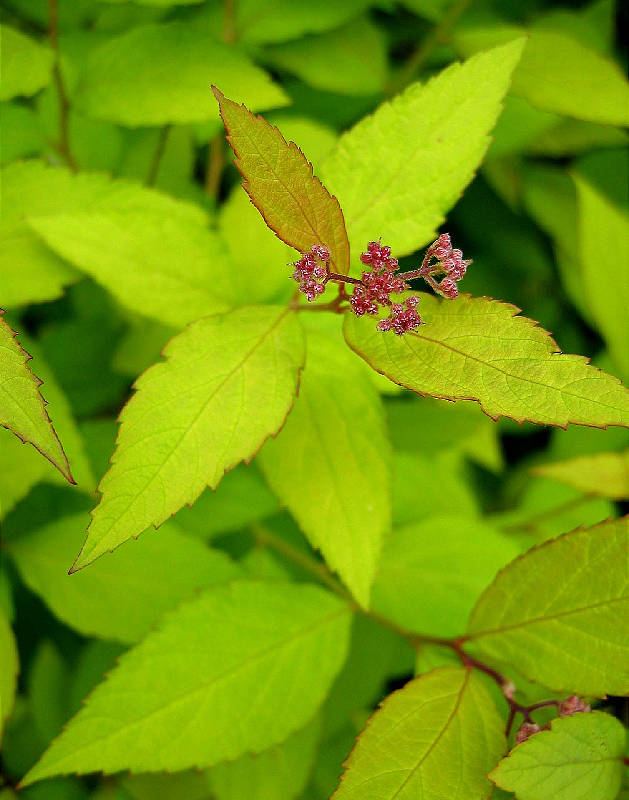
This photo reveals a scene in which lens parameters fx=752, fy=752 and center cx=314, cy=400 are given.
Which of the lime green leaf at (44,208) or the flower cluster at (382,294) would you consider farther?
the lime green leaf at (44,208)

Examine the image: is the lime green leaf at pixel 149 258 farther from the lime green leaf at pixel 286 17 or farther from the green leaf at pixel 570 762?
the green leaf at pixel 570 762

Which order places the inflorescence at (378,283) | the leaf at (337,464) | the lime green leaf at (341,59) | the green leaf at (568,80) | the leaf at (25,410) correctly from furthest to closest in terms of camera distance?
the lime green leaf at (341,59) < the green leaf at (568,80) < the leaf at (337,464) < the inflorescence at (378,283) < the leaf at (25,410)

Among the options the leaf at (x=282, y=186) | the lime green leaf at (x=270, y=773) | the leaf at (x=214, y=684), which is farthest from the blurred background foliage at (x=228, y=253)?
the leaf at (x=282, y=186)

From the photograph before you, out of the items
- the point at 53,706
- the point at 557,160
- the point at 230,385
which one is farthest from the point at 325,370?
the point at 557,160

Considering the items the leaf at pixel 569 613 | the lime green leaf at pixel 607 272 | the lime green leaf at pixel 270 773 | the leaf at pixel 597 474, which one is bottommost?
the lime green leaf at pixel 270 773

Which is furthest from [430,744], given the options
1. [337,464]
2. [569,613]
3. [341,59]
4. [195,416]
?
[341,59]

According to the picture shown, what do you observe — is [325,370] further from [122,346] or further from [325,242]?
[122,346]

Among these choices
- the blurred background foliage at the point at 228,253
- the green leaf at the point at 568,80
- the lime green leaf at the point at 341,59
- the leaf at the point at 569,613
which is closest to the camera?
the leaf at the point at 569,613
